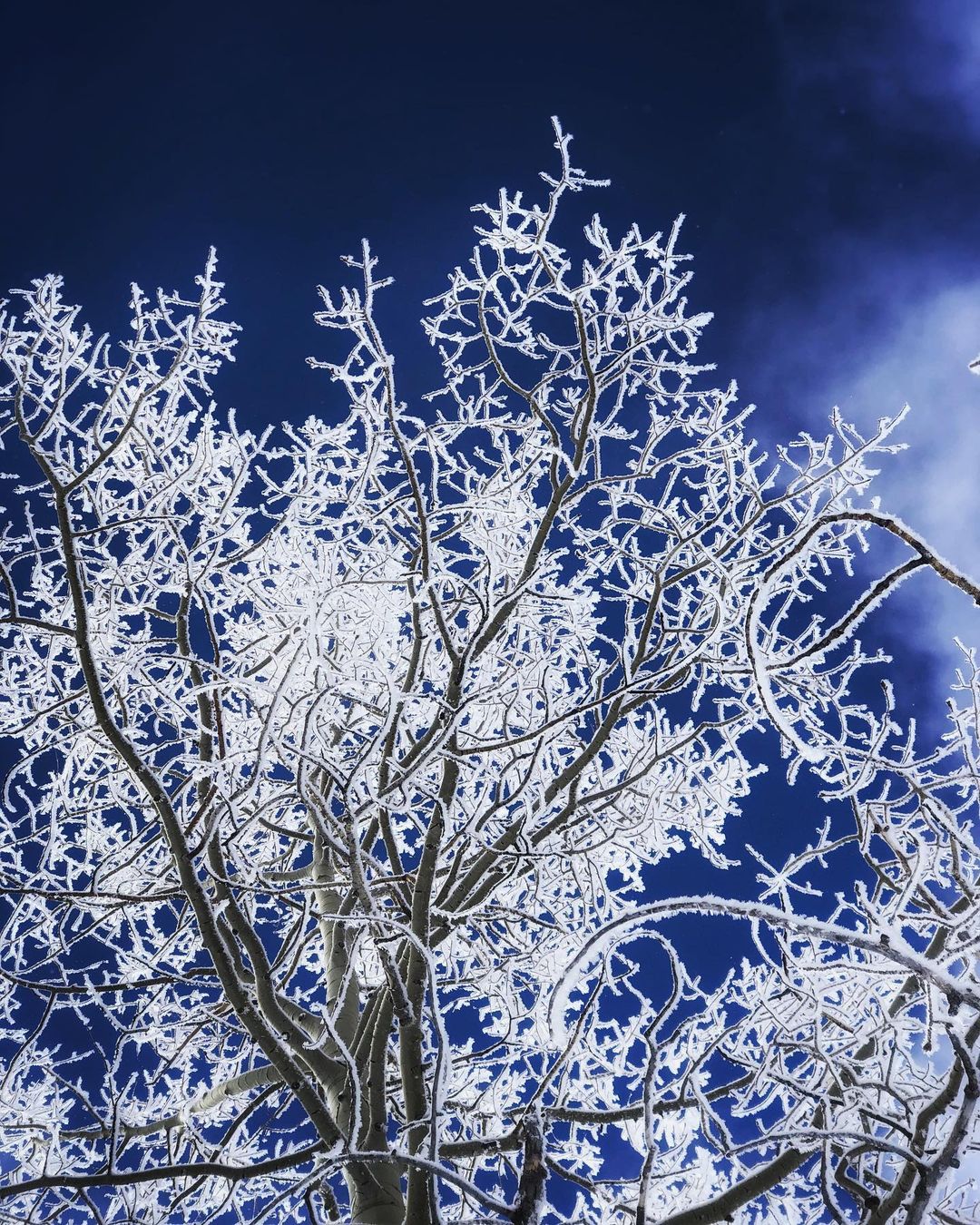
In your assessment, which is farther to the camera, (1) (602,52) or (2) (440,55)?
(2) (440,55)

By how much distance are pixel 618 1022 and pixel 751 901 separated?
458 cm

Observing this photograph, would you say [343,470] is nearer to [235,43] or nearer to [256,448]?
[256,448]

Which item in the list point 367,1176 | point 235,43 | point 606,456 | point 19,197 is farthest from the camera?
point 235,43

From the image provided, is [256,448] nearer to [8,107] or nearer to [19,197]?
[19,197]

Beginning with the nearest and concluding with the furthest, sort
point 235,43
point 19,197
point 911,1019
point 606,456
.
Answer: point 911,1019
point 606,456
point 19,197
point 235,43

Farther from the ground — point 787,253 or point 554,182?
point 787,253

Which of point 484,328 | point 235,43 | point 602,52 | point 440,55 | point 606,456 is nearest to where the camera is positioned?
point 484,328

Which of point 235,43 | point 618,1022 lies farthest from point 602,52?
point 618,1022

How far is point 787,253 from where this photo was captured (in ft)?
73.7

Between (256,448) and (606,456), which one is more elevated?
(256,448)

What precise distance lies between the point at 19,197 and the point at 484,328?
24579 millimetres

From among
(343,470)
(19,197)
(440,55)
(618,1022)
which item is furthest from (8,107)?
(618,1022)

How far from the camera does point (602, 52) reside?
32594mm

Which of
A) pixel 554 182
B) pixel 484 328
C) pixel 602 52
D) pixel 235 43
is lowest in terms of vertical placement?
pixel 484 328
